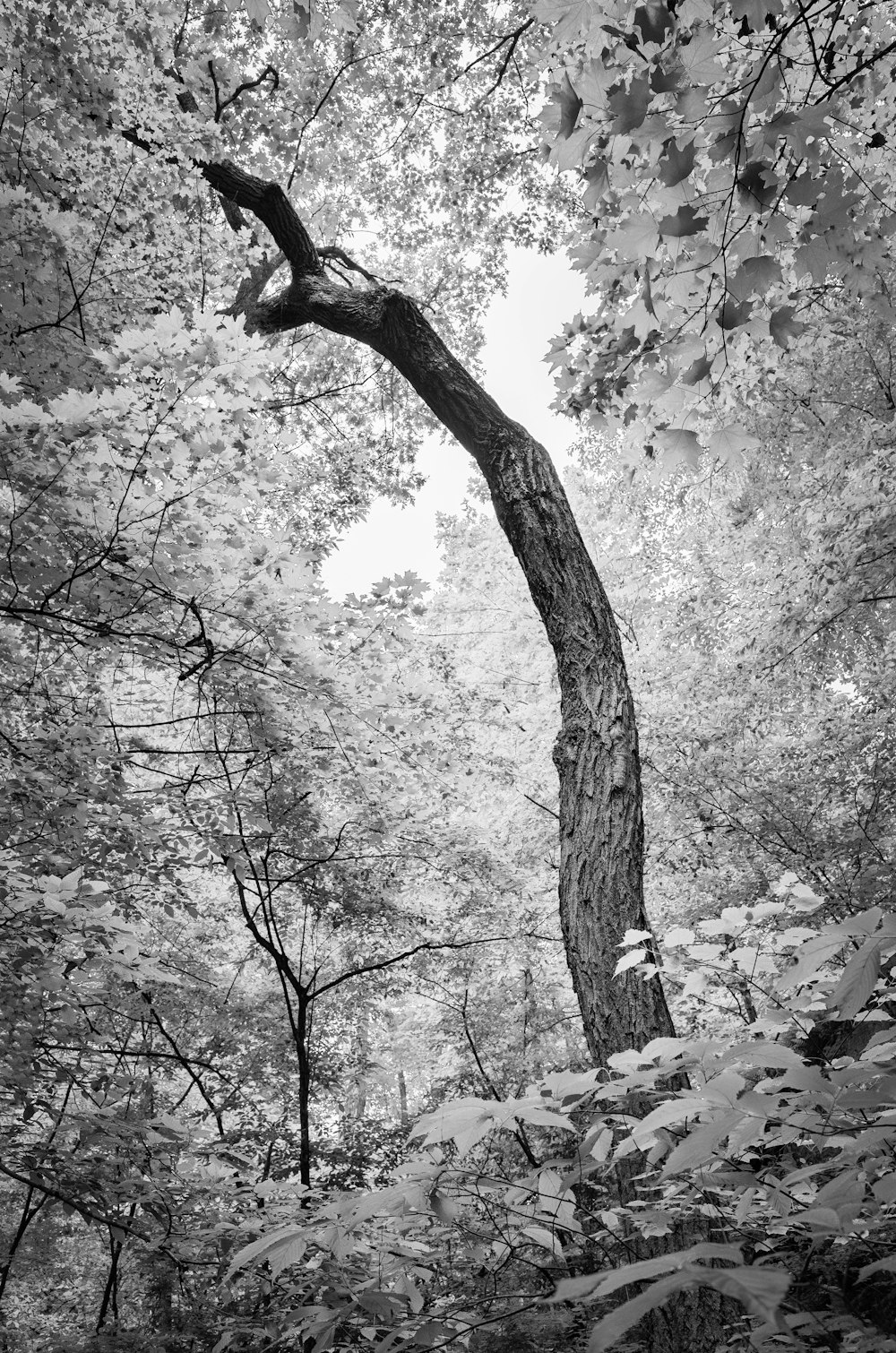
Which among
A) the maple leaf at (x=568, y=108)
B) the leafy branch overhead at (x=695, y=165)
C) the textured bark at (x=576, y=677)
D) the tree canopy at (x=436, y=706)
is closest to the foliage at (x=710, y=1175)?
the tree canopy at (x=436, y=706)

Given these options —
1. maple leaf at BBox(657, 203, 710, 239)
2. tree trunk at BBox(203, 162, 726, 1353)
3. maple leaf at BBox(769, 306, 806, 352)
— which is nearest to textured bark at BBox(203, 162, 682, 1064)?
tree trunk at BBox(203, 162, 726, 1353)

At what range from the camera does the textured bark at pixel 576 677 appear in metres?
2.37

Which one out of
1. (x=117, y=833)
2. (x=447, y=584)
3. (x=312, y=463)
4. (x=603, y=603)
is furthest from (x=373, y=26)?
(x=447, y=584)

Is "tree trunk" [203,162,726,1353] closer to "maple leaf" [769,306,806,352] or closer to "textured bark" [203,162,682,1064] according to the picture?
"textured bark" [203,162,682,1064]

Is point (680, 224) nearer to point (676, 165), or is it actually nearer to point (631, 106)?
point (676, 165)

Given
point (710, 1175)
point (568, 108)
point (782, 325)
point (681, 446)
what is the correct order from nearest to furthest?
1. point (710, 1175)
2. point (568, 108)
3. point (782, 325)
4. point (681, 446)

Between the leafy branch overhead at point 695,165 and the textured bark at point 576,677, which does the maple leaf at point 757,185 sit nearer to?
the leafy branch overhead at point 695,165

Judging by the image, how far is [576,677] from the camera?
2.91 metres

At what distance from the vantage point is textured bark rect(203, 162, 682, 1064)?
2.37 metres

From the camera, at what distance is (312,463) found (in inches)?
339

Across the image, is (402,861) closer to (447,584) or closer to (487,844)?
(487,844)

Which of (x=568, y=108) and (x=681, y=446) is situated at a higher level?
(x=568, y=108)

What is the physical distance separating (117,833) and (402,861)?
2379 mm

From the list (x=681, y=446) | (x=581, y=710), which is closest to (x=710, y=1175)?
(x=681, y=446)
